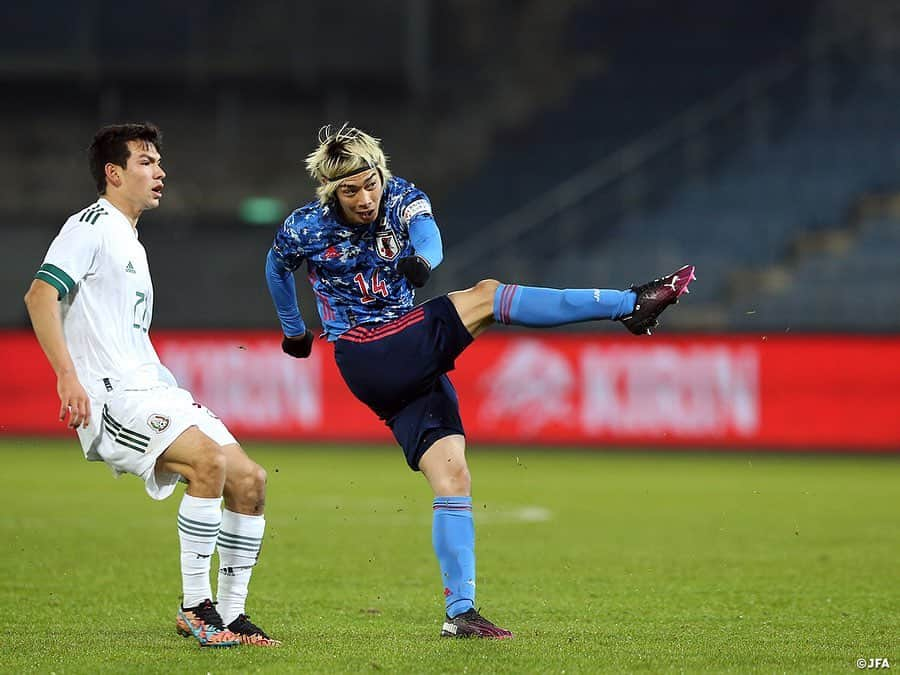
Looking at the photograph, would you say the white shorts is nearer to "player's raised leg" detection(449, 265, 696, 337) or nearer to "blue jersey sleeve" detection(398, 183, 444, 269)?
"blue jersey sleeve" detection(398, 183, 444, 269)

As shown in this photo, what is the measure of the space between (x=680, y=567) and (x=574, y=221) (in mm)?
14687

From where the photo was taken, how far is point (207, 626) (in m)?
6.13

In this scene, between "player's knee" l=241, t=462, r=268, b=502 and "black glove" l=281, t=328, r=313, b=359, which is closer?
"player's knee" l=241, t=462, r=268, b=502

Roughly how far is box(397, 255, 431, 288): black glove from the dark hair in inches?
50.8

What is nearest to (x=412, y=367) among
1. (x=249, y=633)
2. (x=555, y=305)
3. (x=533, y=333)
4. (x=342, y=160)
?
(x=555, y=305)

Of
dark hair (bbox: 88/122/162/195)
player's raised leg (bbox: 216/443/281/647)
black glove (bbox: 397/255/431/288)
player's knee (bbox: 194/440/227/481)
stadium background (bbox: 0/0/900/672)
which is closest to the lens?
player's knee (bbox: 194/440/227/481)

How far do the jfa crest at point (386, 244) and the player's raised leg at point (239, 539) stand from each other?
116 cm

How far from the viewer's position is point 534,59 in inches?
1045

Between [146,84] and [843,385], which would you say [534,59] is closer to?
[146,84]

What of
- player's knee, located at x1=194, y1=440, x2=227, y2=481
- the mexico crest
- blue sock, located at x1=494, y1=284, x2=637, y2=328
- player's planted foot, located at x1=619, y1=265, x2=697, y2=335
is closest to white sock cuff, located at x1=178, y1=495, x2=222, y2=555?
player's knee, located at x1=194, y1=440, x2=227, y2=481

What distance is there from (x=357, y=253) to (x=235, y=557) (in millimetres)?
1516

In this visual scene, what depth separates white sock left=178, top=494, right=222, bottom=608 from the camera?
6.10 meters

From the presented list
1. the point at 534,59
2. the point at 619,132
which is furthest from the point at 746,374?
the point at 534,59

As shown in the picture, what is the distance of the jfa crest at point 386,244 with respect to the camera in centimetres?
682
